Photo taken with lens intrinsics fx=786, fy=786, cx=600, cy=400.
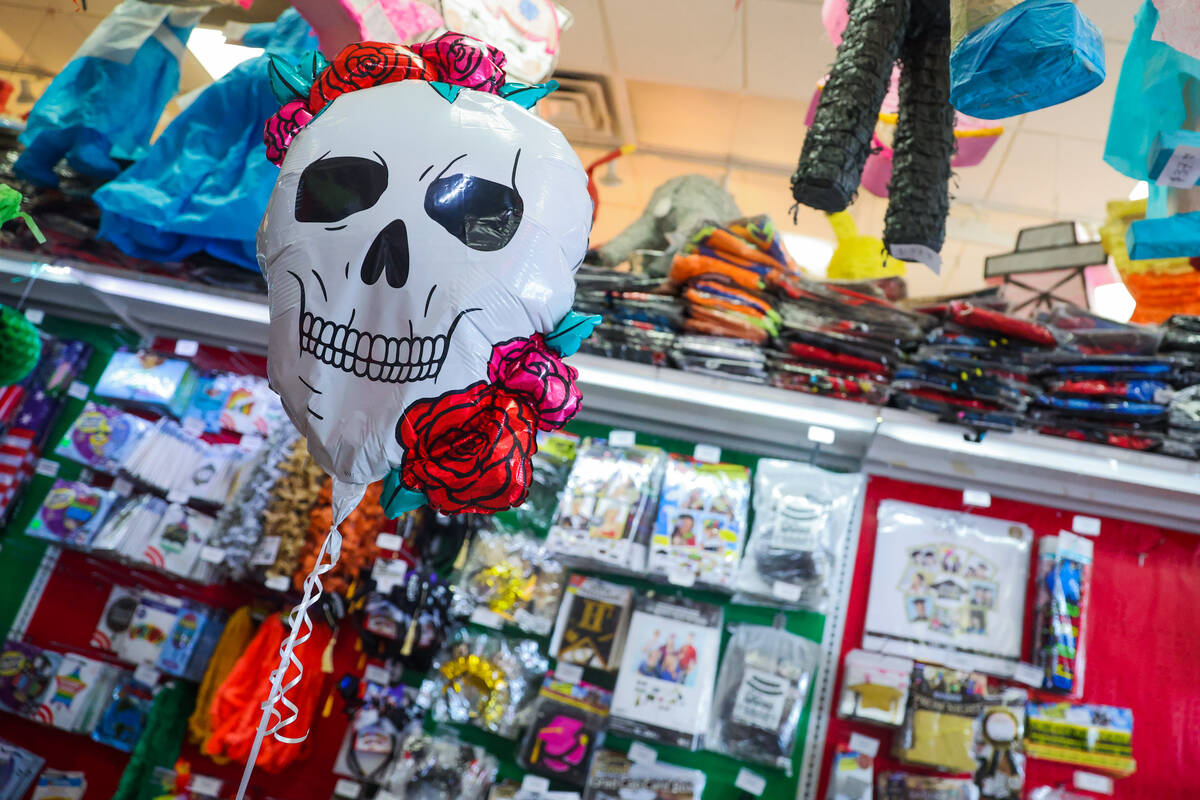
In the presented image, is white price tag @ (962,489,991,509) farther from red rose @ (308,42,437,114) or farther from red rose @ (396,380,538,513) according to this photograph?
red rose @ (308,42,437,114)

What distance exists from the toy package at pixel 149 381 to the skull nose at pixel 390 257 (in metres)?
2.24

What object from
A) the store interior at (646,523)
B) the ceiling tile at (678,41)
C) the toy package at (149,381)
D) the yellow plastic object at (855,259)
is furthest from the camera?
the ceiling tile at (678,41)

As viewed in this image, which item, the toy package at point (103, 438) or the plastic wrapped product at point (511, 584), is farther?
the toy package at point (103, 438)

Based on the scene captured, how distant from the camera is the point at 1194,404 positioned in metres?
1.97

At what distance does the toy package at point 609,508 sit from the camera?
2.15 meters

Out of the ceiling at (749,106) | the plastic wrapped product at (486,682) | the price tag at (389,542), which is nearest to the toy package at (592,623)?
the plastic wrapped product at (486,682)

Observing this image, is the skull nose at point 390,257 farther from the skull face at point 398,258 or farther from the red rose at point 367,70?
the red rose at point 367,70

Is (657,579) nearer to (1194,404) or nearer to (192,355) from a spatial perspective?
(1194,404)

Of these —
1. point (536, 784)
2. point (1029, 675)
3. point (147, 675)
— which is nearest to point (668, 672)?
point (536, 784)

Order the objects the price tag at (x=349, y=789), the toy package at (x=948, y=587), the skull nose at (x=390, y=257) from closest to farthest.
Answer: the skull nose at (x=390, y=257) → the toy package at (x=948, y=587) → the price tag at (x=349, y=789)

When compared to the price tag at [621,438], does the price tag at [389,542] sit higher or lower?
lower

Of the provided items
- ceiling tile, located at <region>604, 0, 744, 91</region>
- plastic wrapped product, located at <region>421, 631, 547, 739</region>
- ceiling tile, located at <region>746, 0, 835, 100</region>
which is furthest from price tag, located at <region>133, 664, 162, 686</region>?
ceiling tile, located at <region>746, 0, 835, 100</region>

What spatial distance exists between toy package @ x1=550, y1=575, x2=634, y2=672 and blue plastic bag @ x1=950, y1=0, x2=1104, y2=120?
5.29 ft

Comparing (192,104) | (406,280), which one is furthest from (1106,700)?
(192,104)
